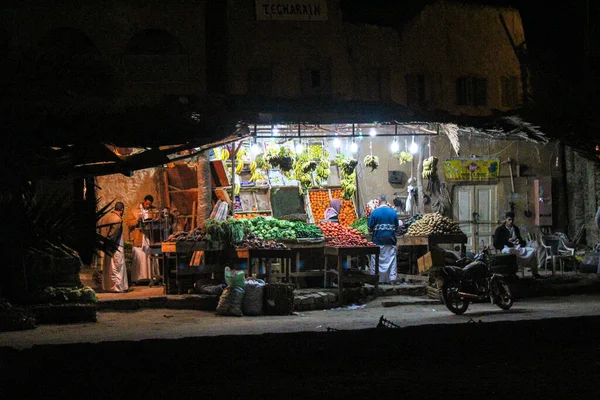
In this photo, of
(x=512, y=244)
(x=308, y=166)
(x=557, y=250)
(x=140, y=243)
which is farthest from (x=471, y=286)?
(x=140, y=243)

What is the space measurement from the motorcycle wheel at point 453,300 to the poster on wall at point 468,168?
27.3 ft

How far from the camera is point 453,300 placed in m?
14.8

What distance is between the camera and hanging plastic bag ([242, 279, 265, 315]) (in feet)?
48.8

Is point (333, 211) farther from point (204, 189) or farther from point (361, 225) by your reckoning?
point (204, 189)

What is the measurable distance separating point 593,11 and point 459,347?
14977mm

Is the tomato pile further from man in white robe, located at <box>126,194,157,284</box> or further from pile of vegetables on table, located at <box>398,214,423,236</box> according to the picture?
man in white robe, located at <box>126,194,157,284</box>

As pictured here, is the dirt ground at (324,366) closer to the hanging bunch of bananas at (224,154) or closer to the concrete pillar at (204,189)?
the concrete pillar at (204,189)

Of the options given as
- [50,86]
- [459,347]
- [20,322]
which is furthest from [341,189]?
[50,86]

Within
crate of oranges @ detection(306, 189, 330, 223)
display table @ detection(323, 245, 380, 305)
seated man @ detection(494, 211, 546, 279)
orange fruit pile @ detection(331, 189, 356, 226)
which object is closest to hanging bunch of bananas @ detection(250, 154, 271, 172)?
crate of oranges @ detection(306, 189, 330, 223)

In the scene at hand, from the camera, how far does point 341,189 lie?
21484mm

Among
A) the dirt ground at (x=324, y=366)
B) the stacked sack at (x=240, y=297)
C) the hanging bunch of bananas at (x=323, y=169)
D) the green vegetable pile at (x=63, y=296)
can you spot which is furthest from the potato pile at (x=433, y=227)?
the green vegetable pile at (x=63, y=296)

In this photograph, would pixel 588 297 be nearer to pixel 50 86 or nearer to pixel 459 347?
pixel 459 347

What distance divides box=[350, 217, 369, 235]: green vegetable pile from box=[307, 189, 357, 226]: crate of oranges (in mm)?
1138

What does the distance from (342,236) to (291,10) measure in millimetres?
5310
